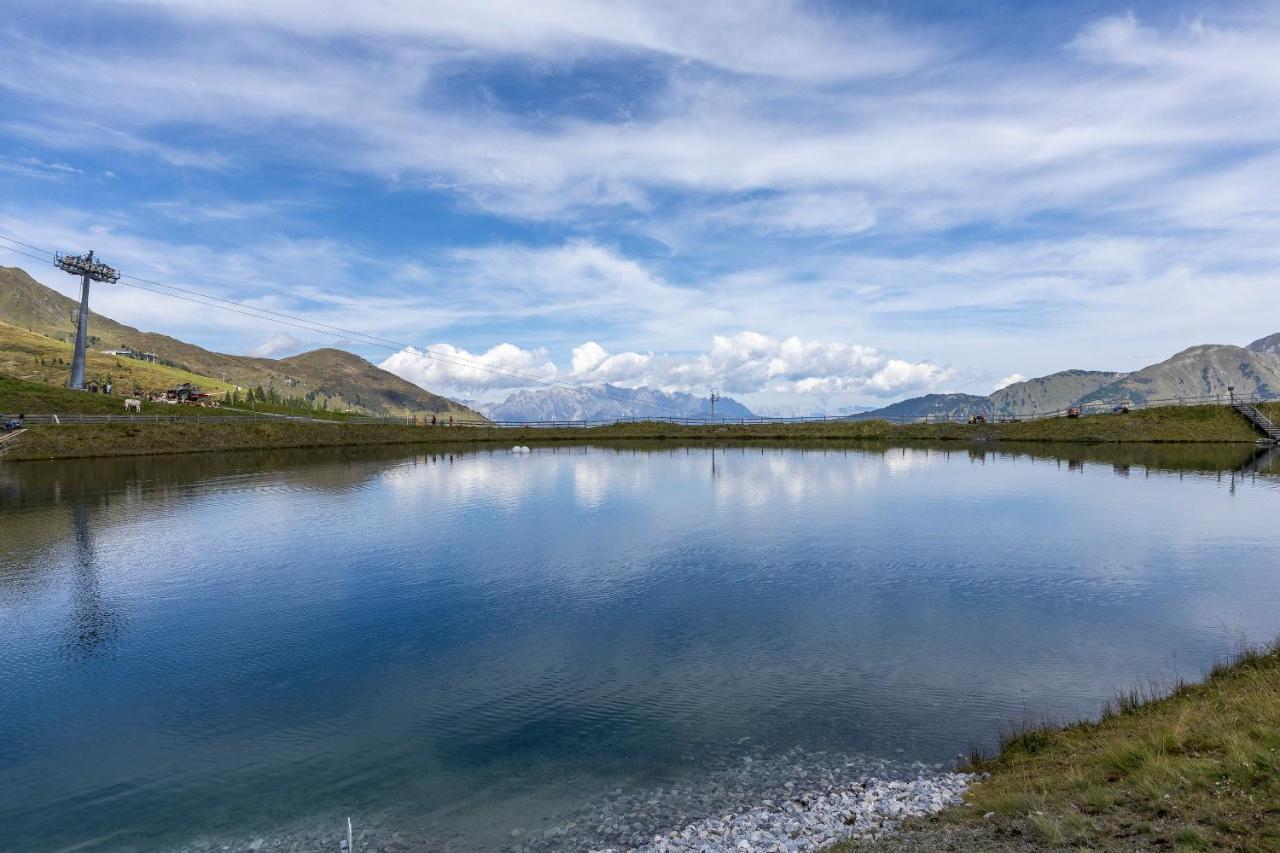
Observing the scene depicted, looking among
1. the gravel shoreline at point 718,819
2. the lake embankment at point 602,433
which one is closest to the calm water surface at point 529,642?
the gravel shoreline at point 718,819

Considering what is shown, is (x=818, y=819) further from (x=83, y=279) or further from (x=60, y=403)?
(x=83, y=279)

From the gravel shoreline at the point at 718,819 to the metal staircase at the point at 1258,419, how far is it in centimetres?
14211

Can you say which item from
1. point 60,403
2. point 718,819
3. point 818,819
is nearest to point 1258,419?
point 818,819

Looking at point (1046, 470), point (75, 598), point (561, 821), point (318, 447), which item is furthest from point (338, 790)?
point (318, 447)

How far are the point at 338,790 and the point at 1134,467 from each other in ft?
325

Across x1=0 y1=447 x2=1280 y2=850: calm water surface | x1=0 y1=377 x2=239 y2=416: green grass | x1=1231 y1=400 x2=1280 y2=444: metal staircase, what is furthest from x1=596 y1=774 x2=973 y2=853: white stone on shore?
x1=0 y1=377 x2=239 y2=416: green grass

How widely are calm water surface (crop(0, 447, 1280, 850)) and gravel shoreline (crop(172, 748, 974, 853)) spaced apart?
551 millimetres

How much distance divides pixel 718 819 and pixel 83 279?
206 metres

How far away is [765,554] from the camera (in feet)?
133

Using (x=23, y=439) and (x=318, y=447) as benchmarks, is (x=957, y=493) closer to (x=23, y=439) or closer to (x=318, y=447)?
(x=318, y=447)

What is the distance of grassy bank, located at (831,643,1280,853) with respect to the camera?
1134cm

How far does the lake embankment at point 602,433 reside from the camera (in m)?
109

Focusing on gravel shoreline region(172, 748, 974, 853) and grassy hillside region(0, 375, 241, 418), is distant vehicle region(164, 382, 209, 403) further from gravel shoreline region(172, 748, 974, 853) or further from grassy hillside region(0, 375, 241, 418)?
gravel shoreline region(172, 748, 974, 853)

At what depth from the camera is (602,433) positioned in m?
172
